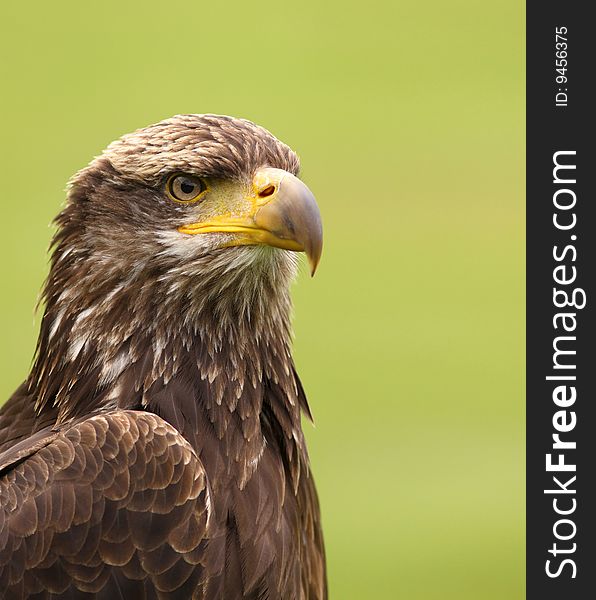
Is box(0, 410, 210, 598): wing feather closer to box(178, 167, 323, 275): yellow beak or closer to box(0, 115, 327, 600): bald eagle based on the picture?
box(0, 115, 327, 600): bald eagle

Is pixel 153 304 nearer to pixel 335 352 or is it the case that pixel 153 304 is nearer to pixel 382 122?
pixel 335 352

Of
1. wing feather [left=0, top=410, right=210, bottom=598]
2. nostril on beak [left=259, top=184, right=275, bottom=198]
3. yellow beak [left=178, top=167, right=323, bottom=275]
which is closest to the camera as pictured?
wing feather [left=0, top=410, right=210, bottom=598]

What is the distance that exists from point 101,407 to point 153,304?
41 cm

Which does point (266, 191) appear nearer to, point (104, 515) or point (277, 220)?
point (277, 220)

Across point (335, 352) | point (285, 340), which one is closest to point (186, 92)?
point (335, 352)

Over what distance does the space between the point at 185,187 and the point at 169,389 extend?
72 cm

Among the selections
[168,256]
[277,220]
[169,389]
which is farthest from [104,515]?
[277,220]

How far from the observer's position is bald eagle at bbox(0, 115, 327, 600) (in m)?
4.65

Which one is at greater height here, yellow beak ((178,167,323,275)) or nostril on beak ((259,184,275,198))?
nostril on beak ((259,184,275,198))

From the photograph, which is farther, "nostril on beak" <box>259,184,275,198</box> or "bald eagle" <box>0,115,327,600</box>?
"nostril on beak" <box>259,184,275,198</box>

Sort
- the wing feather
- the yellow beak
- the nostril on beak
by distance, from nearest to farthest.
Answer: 1. the wing feather
2. the yellow beak
3. the nostril on beak

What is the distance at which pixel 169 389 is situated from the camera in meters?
5.03

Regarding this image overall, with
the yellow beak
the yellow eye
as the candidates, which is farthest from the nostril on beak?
the yellow eye

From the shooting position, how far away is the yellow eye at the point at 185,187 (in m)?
5.02
